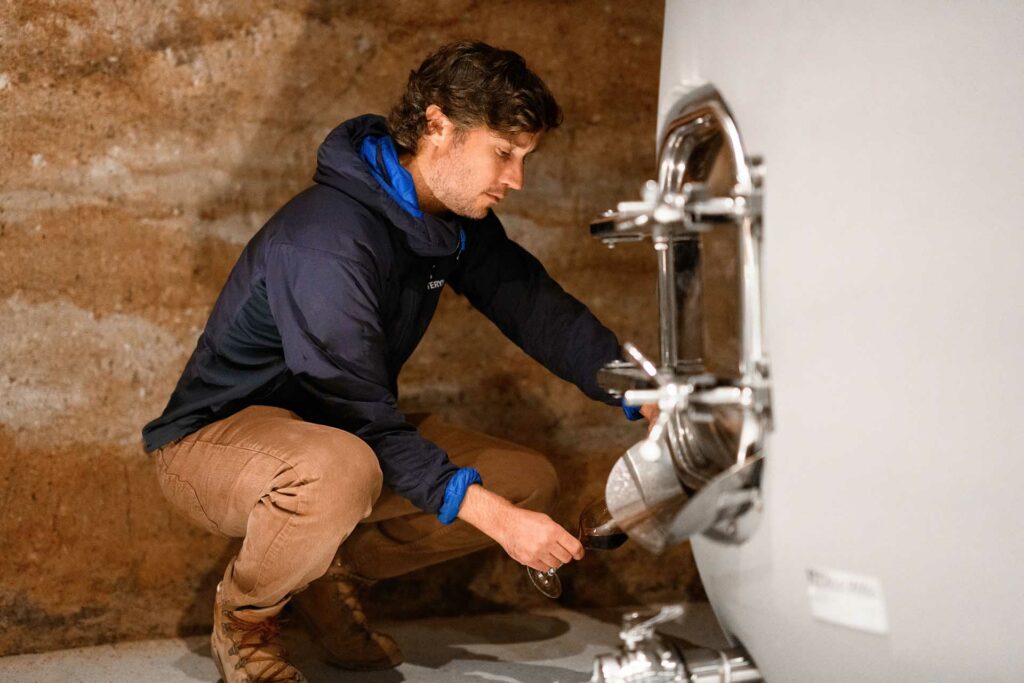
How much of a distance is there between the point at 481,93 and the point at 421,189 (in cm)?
17

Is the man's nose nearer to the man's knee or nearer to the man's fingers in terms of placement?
the man's knee

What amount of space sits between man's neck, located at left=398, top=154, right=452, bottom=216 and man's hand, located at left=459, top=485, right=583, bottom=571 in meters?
0.46

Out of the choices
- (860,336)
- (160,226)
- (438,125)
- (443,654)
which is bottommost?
(443,654)

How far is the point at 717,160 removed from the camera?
118cm

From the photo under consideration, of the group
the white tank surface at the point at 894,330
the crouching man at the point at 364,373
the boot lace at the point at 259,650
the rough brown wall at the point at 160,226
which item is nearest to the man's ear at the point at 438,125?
the crouching man at the point at 364,373

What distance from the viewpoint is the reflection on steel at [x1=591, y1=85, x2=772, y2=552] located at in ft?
3.57

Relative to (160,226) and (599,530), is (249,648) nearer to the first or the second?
(599,530)

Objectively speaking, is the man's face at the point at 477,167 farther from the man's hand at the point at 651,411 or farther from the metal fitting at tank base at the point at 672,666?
the metal fitting at tank base at the point at 672,666

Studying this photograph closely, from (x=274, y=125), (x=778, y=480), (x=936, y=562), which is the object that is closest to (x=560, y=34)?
(x=274, y=125)

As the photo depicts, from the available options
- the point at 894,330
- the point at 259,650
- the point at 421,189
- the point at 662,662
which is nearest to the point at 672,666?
the point at 662,662

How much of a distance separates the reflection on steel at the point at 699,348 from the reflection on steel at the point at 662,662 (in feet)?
0.31

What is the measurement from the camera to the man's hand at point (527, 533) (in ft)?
4.64

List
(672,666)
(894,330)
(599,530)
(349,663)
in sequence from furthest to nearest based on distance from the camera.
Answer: (349,663), (599,530), (672,666), (894,330)

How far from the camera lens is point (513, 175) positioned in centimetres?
163
